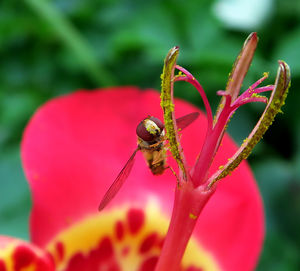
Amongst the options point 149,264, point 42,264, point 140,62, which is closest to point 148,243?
point 149,264

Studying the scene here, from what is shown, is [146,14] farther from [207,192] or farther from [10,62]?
[207,192]

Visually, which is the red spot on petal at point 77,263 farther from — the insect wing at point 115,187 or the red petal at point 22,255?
the insect wing at point 115,187

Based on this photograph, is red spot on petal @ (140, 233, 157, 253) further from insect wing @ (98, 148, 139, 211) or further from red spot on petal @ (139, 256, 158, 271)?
insect wing @ (98, 148, 139, 211)

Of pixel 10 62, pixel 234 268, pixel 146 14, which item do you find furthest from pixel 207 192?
pixel 10 62

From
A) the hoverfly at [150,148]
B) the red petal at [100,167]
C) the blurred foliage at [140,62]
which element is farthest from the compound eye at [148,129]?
the blurred foliage at [140,62]

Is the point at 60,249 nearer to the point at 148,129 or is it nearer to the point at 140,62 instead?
the point at 148,129

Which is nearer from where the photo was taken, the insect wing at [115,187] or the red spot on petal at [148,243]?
the insect wing at [115,187]

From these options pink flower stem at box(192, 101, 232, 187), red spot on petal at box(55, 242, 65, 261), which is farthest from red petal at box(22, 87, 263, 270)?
pink flower stem at box(192, 101, 232, 187)
